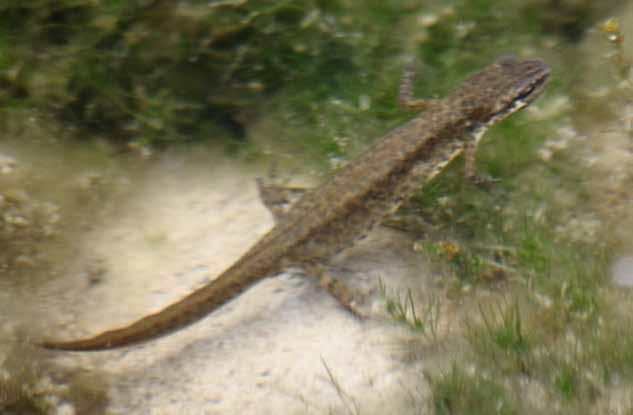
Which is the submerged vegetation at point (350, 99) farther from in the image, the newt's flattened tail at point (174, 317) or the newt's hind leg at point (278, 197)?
the newt's flattened tail at point (174, 317)

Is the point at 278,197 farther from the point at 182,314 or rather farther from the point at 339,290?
the point at 182,314

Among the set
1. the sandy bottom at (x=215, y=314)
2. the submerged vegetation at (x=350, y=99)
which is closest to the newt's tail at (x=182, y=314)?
the sandy bottom at (x=215, y=314)

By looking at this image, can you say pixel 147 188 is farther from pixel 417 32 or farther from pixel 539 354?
pixel 539 354

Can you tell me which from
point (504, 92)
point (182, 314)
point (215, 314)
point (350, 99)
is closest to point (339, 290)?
point (215, 314)

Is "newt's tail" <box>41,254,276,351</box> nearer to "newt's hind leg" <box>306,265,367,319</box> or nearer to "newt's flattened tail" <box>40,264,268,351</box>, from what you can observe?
"newt's flattened tail" <box>40,264,268,351</box>

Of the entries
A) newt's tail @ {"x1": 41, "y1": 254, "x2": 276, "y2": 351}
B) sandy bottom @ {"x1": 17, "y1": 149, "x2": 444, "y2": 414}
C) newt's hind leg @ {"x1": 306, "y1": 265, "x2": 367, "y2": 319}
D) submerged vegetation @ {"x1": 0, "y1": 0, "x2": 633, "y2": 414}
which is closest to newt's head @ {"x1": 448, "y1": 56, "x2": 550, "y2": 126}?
submerged vegetation @ {"x1": 0, "y1": 0, "x2": 633, "y2": 414}

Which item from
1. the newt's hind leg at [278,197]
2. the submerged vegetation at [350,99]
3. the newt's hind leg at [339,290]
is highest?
the submerged vegetation at [350,99]
